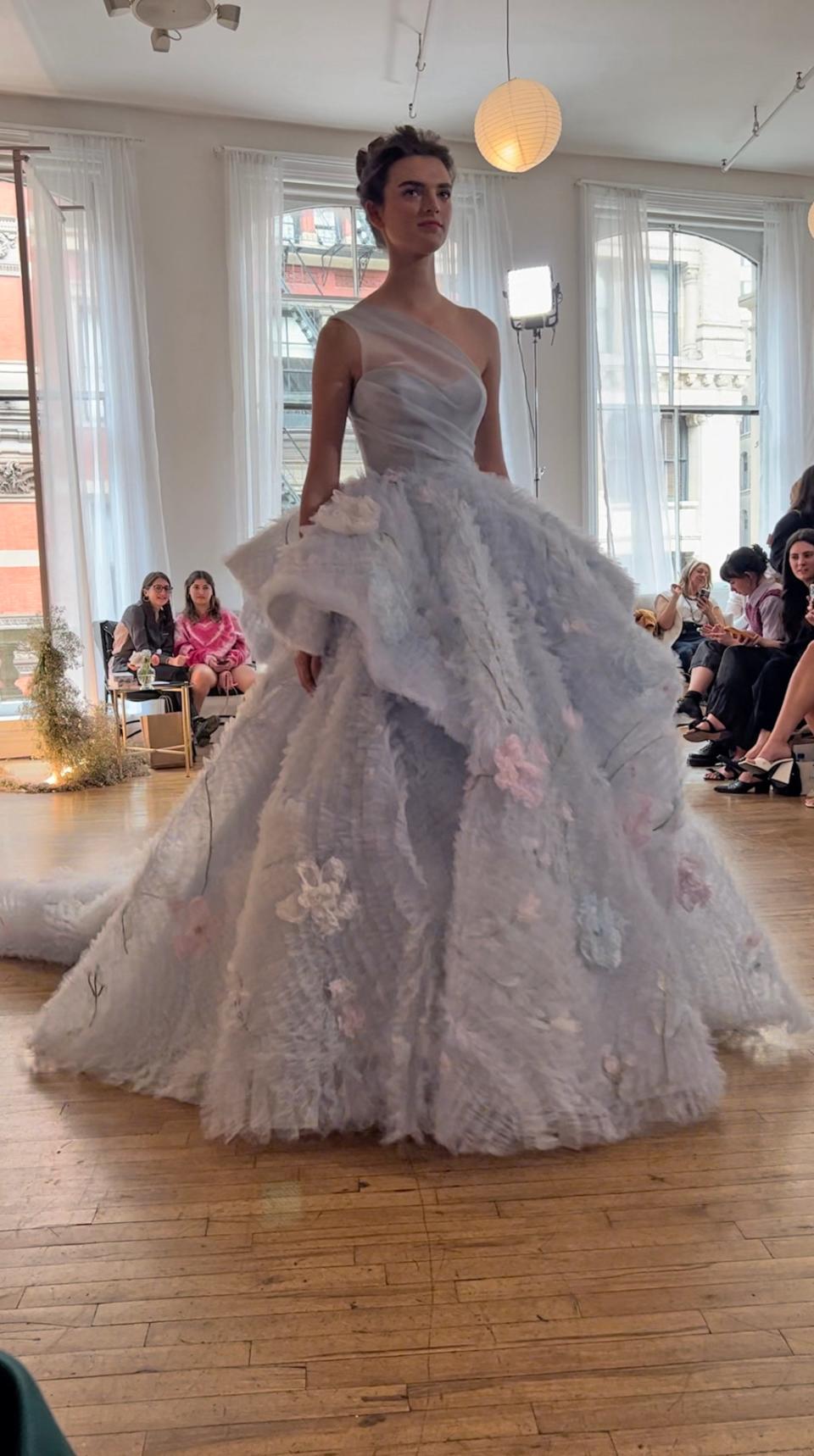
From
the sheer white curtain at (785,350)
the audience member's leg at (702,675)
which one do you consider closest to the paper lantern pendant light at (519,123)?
the audience member's leg at (702,675)

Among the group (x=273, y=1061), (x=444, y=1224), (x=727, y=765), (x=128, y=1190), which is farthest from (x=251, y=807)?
(x=727, y=765)

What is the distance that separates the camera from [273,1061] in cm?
153

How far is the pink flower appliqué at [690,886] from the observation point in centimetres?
175

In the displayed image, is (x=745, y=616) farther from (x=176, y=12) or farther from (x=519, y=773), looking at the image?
(x=519, y=773)

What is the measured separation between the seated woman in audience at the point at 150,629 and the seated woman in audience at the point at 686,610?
290cm

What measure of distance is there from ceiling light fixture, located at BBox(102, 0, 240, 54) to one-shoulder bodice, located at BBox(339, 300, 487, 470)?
3.89m

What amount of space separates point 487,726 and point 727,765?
141 inches

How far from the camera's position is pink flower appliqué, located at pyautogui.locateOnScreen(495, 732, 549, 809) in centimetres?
153

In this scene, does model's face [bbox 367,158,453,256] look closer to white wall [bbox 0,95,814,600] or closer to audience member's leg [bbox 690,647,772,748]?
audience member's leg [bbox 690,647,772,748]

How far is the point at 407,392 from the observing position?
178 centimetres

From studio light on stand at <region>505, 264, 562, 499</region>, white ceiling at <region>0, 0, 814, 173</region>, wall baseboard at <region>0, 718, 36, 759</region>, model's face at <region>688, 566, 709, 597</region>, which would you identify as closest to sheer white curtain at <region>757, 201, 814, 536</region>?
white ceiling at <region>0, 0, 814, 173</region>

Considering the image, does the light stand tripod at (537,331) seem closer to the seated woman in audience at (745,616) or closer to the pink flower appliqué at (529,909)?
the seated woman in audience at (745,616)

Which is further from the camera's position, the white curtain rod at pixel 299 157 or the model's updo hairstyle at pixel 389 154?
the white curtain rod at pixel 299 157

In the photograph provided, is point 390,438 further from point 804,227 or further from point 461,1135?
point 804,227
